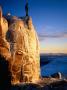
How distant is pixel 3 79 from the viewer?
96.2ft

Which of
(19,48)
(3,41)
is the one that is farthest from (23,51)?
(3,41)

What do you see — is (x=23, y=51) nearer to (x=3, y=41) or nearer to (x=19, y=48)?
(x=19, y=48)

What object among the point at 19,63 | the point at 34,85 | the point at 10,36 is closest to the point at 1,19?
the point at 10,36

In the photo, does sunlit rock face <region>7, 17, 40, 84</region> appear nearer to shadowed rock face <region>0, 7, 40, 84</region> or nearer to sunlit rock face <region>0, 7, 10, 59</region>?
shadowed rock face <region>0, 7, 40, 84</region>

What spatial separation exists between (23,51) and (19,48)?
413mm

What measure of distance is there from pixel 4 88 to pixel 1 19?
17.1 feet

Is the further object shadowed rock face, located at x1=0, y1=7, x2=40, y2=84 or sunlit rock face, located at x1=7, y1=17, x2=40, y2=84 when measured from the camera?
sunlit rock face, located at x1=7, y1=17, x2=40, y2=84

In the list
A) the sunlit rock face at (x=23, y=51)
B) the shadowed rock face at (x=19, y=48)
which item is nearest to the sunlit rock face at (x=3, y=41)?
the shadowed rock face at (x=19, y=48)

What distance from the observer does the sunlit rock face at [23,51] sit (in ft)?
97.0

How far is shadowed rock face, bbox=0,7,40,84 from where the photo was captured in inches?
1154

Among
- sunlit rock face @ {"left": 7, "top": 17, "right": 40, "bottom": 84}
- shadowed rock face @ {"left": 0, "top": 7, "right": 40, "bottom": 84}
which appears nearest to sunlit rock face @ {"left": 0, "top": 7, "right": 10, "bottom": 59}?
shadowed rock face @ {"left": 0, "top": 7, "right": 40, "bottom": 84}

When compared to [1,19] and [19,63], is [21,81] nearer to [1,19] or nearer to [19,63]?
[19,63]

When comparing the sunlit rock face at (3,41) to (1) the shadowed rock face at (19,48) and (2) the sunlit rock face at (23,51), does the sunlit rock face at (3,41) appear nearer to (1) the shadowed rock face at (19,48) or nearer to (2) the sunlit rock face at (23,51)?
(1) the shadowed rock face at (19,48)

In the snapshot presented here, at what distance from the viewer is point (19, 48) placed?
30.0 meters
